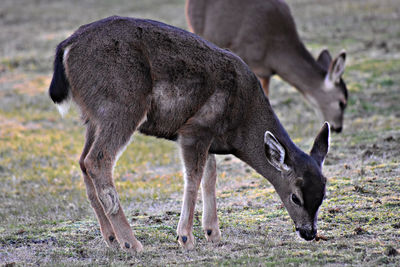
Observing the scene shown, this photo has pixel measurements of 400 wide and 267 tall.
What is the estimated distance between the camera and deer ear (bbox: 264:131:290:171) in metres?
6.79

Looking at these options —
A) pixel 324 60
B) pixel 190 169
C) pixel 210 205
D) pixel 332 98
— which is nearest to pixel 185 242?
pixel 210 205

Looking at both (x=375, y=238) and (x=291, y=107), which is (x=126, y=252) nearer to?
Result: (x=375, y=238)

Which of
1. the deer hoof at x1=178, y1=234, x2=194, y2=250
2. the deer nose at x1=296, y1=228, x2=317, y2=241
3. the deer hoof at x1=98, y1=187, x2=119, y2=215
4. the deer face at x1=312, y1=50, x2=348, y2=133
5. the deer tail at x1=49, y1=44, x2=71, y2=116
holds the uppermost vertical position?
the deer tail at x1=49, y1=44, x2=71, y2=116

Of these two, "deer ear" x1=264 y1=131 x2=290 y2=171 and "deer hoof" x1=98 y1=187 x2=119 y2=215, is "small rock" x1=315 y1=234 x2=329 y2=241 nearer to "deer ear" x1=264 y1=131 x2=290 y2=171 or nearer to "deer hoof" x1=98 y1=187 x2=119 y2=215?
"deer ear" x1=264 y1=131 x2=290 y2=171

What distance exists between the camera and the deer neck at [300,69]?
13661 millimetres

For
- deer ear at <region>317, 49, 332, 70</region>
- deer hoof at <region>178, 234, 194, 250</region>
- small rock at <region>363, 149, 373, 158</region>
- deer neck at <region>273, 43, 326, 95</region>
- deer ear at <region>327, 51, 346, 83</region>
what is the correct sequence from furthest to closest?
deer ear at <region>317, 49, 332, 70</region>, deer neck at <region>273, 43, 326, 95</region>, deer ear at <region>327, 51, 346, 83</region>, small rock at <region>363, 149, 373, 158</region>, deer hoof at <region>178, 234, 194, 250</region>

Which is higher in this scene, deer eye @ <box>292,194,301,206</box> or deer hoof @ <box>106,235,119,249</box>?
deer eye @ <box>292,194,301,206</box>

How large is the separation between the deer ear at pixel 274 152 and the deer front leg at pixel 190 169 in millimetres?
703

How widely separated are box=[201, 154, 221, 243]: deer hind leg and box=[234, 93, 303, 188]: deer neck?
18.4 inches

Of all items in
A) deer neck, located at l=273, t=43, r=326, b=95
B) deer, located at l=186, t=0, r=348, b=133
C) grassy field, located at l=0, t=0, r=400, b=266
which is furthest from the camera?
deer neck, located at l=273, t=43, r=326, b=95

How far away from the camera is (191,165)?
23.2 feet

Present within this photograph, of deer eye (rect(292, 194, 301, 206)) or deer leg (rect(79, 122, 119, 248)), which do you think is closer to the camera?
deer eye (rect(292, 194, 301, 206))

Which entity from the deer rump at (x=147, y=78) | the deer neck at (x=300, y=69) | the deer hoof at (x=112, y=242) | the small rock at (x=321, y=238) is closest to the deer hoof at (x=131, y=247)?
the deer hoof at (x=112, y=242)

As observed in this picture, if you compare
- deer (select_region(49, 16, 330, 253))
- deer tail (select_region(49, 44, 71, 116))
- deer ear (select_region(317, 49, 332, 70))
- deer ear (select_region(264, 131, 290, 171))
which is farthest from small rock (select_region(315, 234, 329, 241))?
deer ear (select_region(317, 49, 332, 70))
